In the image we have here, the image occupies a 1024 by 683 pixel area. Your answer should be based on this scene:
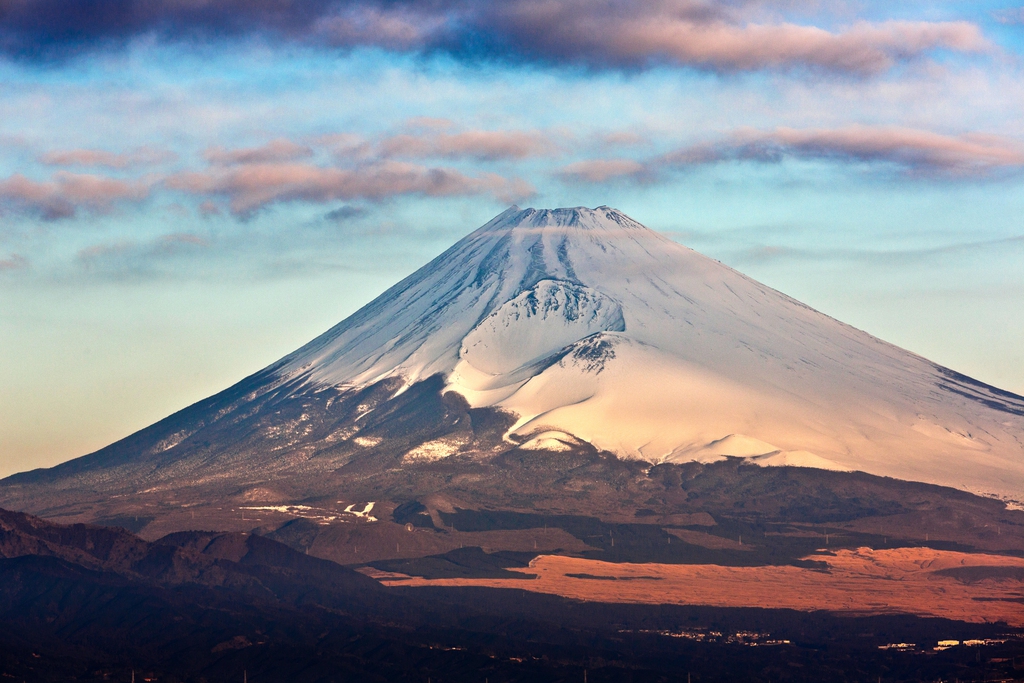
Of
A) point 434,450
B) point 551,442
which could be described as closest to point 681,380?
point 551,442

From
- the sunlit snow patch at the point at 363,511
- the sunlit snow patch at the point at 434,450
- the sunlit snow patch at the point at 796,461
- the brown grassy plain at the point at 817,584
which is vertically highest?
the sunlit snow patch at the point at 434,450

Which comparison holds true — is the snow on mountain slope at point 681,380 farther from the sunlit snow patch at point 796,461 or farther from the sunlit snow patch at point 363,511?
the sunlit snow patch at point 363,511

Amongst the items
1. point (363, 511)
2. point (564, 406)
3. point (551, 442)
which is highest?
point (564, 406)

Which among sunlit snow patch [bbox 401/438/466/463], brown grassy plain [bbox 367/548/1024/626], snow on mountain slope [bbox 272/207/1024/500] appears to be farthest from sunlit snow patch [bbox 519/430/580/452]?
brown grassy plain [bbox 367/548/1024/626]

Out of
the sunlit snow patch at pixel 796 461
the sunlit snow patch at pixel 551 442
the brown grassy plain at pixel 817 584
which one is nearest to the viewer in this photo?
the brown grassy plain at pixel 817 584

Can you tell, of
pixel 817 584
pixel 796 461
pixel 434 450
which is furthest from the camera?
pixel 434 450

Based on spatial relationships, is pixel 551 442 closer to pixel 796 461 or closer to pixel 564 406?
pixel 564 406

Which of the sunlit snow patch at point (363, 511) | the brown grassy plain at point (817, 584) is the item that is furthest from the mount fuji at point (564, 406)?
the brown grassy plain at point (817, 584)
